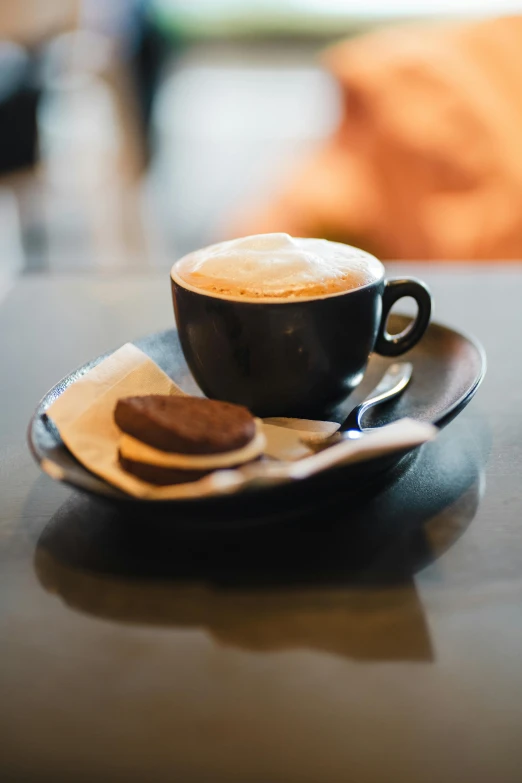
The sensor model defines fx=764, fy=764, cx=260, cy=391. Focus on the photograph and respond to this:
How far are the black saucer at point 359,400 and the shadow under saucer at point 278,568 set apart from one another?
25mm

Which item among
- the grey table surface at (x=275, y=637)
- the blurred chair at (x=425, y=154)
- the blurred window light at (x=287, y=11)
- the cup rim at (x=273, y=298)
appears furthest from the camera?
the blurred window light at (x=287, y=11)

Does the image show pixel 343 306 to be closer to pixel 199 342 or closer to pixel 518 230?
pixel 199 342

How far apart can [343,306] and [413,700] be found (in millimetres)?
258

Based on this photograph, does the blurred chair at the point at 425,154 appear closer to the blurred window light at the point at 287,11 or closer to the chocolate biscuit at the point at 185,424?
the blurred window light at the point at 287,11

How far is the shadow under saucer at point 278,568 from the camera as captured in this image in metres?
0.38

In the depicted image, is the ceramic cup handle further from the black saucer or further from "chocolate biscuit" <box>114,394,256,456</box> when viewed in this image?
"chocolate biscuit" <box>114,394,256,456</box>

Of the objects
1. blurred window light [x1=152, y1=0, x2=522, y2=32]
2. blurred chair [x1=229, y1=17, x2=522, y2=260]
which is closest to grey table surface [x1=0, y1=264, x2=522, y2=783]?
blurred chair [x1=229, y1=17, x2=522, y2=260]

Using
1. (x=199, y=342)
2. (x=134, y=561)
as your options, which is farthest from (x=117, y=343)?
(x=134, y=561)

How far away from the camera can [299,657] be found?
0.36 metres

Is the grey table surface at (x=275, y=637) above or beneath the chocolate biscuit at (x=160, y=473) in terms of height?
beneath

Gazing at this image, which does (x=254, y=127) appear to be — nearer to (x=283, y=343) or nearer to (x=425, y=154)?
(x=425, y=154)

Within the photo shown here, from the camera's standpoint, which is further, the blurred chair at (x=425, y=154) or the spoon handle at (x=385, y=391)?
the blurred chair at (x=425, y=154)

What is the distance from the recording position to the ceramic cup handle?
571 mm

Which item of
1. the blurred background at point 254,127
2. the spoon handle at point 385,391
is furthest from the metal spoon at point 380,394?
the blurred background at point 254,127
